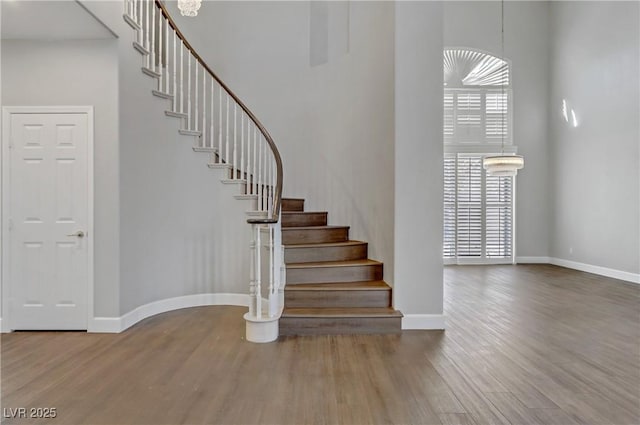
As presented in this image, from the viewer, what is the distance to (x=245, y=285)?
14.5 feet

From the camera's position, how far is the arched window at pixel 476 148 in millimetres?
7734

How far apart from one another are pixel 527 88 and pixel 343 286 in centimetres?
697

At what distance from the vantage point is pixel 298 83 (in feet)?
18.9

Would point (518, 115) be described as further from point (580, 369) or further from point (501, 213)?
point (580, 369)

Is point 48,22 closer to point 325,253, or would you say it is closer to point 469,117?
point 325,253

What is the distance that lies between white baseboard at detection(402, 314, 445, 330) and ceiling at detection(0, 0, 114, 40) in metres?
3.98

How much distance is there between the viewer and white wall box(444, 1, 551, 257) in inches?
304

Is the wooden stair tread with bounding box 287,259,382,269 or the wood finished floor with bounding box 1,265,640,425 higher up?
the wooden stair tread with bounding box 287,259,382,269

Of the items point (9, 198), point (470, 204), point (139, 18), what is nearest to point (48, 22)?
point (139, 18)

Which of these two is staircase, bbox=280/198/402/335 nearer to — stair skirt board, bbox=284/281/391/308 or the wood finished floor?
stair skirt board, bbox=284/281/391/308

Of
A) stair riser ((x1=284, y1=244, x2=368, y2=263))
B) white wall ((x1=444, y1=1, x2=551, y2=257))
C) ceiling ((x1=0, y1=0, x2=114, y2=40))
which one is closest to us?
ceiling ((x1=0, y1=0, x2=114, y2=40))

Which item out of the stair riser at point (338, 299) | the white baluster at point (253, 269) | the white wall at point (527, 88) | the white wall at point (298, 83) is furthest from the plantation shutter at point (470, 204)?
the white baluster at point (253, 269)

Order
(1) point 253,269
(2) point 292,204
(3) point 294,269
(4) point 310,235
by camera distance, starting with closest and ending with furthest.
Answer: (1) point 253,269 → (3) point 294,269 → (4) point 310,235 → (2) point 292,204

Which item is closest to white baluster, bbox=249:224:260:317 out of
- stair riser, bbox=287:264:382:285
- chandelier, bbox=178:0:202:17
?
stair riser, bbox=287:264:382:285
